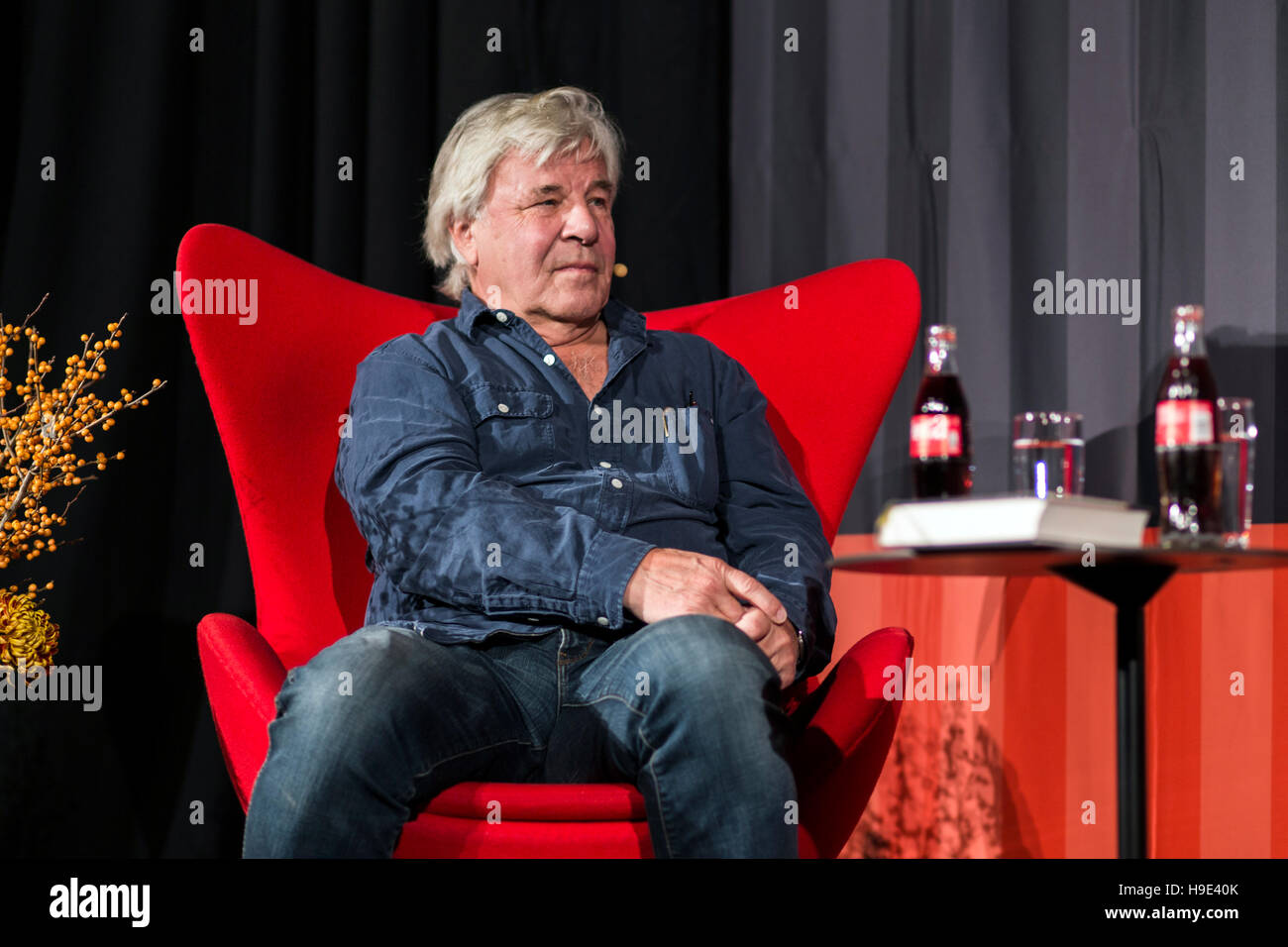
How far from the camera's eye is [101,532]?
236 centimetres

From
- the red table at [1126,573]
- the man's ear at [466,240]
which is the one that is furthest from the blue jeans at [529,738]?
the man's ear at [466,240]

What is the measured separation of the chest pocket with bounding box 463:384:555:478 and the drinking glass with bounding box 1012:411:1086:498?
59 cm

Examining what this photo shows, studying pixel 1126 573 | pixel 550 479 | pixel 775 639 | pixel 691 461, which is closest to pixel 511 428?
pixel 550 479

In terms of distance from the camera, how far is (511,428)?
1684 mm

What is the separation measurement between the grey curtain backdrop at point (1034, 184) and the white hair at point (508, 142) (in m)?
0.59

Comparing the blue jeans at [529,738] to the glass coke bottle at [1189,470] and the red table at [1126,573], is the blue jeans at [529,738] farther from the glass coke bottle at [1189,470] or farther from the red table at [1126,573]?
the glass coke bottle at [1189,470]

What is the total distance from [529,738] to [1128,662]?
2.08 feet

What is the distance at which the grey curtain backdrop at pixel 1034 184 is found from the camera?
2180mm

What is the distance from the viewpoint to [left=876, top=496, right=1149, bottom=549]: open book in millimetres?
1105

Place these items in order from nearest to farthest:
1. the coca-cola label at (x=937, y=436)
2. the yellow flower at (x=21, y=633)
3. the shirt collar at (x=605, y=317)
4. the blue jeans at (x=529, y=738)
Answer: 1. the blue jeans at (x=529, y=738)
2. the coca-cola label at (x=937, y=436)
3. the shirt collar at (x=605, y=317)
4. the yellow flower at (x=21, y=633)

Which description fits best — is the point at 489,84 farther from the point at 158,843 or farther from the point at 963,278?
the point at 158,843

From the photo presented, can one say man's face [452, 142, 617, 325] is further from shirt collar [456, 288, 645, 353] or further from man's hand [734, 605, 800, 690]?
man's hand [734, 605, 800, 690]

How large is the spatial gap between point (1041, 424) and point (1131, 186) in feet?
3.04

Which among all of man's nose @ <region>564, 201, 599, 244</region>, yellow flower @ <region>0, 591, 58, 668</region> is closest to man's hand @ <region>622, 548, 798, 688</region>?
man's nose @ <region>564, 201, 599, 244</region>
